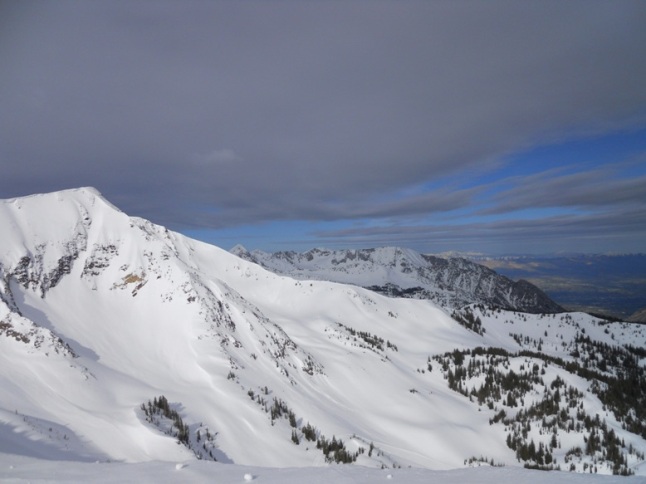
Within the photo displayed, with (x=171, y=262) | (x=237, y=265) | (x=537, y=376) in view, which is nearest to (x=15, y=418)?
(x=171, y=262)

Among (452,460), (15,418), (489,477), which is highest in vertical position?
(489,477)

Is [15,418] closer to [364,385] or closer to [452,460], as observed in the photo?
[452,460]

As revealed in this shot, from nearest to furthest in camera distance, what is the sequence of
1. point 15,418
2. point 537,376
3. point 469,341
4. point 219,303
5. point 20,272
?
point 15,418
point 20,272
point 219,303
point 537,376
point 469,341

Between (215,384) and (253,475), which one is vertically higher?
(253,475)

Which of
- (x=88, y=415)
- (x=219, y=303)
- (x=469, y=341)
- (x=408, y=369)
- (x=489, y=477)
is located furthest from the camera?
(x=469, y=341)

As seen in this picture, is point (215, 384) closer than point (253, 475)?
No

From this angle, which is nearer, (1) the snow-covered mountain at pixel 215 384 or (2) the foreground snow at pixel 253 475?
(2) the foreground snow at pixel 253 475

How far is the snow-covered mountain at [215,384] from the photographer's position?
33.7 m

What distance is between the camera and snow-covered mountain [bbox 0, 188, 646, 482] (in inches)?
1325

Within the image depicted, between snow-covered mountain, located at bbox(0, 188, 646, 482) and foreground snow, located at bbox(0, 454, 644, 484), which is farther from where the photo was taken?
snow-covered mountain, located at bbox(0, 188, 646, 482)

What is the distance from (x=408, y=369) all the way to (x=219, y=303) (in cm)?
6332

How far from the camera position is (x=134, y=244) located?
3066 inches

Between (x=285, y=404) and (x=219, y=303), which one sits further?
(x=219, y=303)

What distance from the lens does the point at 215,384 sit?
1949 inches
